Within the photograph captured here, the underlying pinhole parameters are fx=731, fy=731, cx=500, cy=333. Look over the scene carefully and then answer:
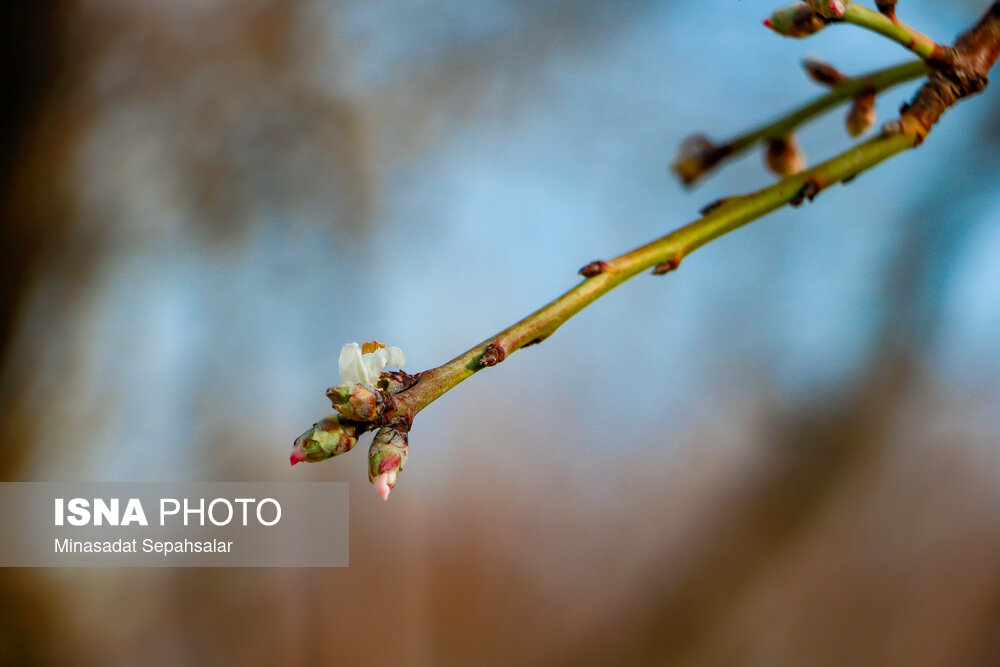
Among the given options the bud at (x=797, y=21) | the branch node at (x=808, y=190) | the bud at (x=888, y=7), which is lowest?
the branch node at (x=808, y=190)

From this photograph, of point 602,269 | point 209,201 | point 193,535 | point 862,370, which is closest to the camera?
point 602,269

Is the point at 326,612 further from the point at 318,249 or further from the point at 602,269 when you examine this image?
the point at 602,269

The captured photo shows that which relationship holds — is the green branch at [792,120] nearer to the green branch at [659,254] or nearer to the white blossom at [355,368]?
the green branch at [659,254]

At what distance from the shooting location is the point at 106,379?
1731 millimetres

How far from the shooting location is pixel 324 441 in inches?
10.6

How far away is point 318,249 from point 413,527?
73cm

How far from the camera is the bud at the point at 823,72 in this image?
11.9 inches

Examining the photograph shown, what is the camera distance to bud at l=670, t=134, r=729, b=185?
0.76ft

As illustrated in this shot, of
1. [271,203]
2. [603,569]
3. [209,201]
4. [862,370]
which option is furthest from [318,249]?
[862,370]

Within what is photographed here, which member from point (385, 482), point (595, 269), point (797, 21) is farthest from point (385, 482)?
point (797, 21)

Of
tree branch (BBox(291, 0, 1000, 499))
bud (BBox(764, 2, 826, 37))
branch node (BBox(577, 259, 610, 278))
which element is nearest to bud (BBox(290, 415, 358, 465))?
tree branch (BBox(291, 0, 1000, 499))

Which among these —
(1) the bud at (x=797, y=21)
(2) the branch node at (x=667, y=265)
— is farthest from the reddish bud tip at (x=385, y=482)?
(1) the bud at (x=797, y=21)

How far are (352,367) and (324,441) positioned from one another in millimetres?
44

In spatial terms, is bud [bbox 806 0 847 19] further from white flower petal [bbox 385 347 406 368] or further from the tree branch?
white flower petal [bbox 385 347 406 368]
